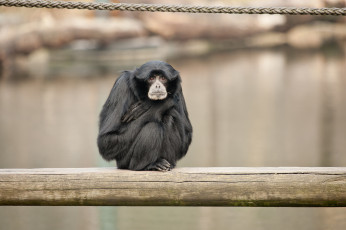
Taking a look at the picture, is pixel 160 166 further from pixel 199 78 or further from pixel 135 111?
pixel 199 78

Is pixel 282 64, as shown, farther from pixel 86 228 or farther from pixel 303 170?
pixel 303 170

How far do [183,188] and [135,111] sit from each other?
2.64 ft

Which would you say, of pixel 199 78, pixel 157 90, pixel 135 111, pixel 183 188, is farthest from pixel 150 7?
pixel 199 78

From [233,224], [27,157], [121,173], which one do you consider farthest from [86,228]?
[121,173]

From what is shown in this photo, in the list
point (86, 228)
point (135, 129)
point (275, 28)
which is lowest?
point (86, 228)

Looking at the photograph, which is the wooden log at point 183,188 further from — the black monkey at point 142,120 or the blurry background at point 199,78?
the blurry background at point 199,78

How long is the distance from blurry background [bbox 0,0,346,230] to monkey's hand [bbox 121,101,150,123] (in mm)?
5244

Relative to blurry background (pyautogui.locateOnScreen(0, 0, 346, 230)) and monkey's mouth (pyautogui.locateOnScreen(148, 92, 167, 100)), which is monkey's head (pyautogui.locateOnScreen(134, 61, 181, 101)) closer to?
monkey's mouth (pyautogui.locateOnScreen(148, 92, 167, 100))

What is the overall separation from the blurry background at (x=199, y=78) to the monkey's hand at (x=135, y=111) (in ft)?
17.2

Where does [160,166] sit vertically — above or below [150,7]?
below

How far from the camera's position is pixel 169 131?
389 centimetres

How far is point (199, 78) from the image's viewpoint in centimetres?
1402

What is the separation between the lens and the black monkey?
12.4ft

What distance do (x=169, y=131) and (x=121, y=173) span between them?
2.27 ft
